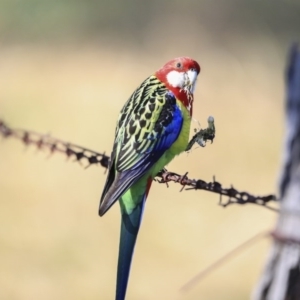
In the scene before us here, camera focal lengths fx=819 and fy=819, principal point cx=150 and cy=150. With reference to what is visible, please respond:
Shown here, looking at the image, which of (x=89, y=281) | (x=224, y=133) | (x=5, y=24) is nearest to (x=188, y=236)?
(x=89, y=281)

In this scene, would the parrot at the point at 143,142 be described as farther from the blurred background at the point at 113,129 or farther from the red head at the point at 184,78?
the blurred background at the point at 113,129

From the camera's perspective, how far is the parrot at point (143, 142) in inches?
139

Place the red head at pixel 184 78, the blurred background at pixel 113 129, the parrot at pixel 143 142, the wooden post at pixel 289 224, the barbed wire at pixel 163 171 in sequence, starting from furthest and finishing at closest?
the blurred background at pixel 113 129 < the red head at pixel 184 78 < the parrot at pixel 143 142 < the barbed wire at pixel 163 171 < the wooden post at pixel 289 224

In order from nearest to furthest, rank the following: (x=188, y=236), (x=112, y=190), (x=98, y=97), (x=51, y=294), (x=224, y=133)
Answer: (x=112, y=190) < (x=51, y=294) < (x=188, y=236) < (x=224, y=133) < (x=98, y=97)

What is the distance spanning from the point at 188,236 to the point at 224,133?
2358 millimetres

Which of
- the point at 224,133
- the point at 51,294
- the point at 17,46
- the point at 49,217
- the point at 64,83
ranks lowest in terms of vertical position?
the point at 51,294

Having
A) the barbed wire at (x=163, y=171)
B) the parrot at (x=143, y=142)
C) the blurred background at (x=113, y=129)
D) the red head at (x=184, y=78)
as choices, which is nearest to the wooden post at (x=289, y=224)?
the barbed wire at (x=163, y=171)

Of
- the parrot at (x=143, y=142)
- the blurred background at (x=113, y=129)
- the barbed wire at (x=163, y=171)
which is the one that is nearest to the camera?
the barbed wire at (x=163, y=171)

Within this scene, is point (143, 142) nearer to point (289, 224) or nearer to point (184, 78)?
point (184, 78)

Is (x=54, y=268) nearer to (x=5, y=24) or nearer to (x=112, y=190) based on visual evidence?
(x=112, y=190)

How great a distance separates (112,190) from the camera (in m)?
3.46

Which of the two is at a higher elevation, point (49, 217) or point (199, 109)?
point (199, 109)

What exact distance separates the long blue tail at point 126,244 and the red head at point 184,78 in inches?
22.4

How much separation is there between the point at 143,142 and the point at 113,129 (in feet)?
21.7
